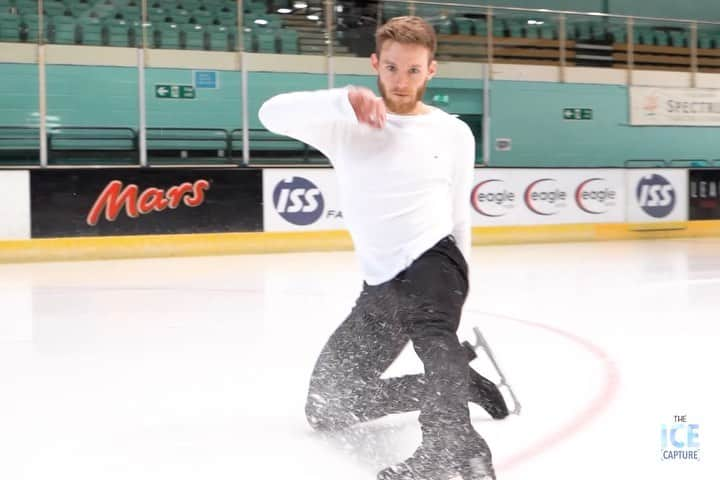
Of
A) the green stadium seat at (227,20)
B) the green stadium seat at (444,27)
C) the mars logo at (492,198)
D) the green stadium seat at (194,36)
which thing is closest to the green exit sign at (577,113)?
the green stadium seat at (444,27)

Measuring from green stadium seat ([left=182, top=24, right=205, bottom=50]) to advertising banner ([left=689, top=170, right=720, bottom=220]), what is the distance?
6.74 meters

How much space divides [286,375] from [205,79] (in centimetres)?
807

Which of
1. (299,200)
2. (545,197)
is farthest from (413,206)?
(545,197)

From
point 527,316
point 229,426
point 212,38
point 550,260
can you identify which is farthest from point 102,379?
point 212,38

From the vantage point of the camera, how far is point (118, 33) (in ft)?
33.2

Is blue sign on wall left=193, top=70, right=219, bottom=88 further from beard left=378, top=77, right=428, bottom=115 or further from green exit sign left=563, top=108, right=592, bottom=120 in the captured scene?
beard left=378, top=77, right=428, bottom=115

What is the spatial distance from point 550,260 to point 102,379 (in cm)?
573

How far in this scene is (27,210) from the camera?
8.66 metres

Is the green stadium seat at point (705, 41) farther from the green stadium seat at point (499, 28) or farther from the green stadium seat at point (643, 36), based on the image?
the green stadium seat at point (499, 28)

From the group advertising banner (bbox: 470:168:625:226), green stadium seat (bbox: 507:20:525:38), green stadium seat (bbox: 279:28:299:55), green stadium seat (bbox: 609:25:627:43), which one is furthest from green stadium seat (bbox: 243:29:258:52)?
green stadium seat (bbox: 609:25:627:43)

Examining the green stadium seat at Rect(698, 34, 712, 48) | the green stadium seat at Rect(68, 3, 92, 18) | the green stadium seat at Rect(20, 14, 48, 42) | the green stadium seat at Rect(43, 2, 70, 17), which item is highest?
the green stadium seat at Rect(698, 34, 712, 48)

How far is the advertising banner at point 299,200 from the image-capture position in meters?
9.54

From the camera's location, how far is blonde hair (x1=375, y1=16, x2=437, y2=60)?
83.0 inches

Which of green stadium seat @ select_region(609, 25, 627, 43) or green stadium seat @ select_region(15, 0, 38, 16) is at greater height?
green stadium seat @ select_region(609, 25, 627, 43)
